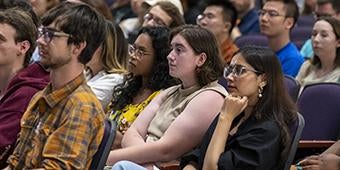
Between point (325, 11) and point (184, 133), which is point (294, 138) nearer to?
point (184, 133)

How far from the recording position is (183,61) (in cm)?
441

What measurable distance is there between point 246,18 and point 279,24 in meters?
1.47

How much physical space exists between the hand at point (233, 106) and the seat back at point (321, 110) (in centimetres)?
106

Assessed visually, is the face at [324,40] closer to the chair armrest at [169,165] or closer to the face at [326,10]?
the face at [326,10]

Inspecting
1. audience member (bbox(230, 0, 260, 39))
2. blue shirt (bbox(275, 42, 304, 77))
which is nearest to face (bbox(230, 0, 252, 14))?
audience member (bbox(230, 0, 260, 39))

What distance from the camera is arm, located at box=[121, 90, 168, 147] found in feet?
14.8

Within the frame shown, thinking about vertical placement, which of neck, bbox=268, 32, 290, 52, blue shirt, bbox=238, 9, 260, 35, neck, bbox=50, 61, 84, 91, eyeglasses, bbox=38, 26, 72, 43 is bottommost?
blue shirt, bbox=238, 9, 260, 35

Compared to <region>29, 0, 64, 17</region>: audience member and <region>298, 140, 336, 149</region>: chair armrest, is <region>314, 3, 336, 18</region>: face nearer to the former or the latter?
<region>29, 0, 64, 17</region>: audience member

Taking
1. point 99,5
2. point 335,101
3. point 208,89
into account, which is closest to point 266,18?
point 99,5

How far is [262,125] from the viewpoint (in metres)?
3.89

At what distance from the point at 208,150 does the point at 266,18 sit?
293 cm

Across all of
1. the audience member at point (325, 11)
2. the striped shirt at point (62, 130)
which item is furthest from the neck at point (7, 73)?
the audience member at point (325, 11)

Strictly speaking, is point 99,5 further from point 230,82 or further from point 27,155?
point 27,155

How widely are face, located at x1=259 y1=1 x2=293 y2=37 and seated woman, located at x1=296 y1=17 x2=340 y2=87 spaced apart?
64 centimetres
